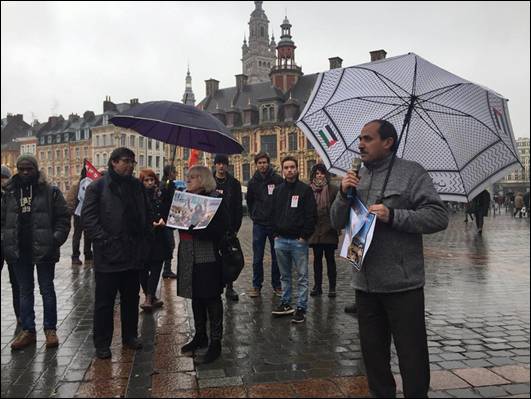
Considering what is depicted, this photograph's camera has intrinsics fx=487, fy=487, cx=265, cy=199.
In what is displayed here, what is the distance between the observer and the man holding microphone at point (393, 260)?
3.15 m

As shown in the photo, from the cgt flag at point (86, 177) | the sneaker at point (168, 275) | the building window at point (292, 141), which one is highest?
the building window at point (292, 141)

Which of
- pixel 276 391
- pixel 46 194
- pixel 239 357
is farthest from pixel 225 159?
pixel 276 391

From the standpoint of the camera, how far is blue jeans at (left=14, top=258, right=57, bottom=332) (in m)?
4.92

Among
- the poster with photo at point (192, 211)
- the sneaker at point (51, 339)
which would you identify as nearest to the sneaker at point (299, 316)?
the poster with photo at point (192, 211)

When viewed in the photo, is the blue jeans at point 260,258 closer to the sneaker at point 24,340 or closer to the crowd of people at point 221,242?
the crowd of people at point 221,242

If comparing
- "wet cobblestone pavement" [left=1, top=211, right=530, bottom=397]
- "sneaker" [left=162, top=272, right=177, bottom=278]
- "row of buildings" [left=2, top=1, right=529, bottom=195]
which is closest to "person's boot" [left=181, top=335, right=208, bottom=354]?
"wet cobblestone pavement" [left=1, top=211, right=530, bottom=397]

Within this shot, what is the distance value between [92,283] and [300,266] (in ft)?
13.5

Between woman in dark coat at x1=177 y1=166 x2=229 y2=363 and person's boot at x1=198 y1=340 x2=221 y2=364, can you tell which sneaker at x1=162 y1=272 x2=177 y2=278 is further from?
person's boot at x1=198 y1=340 x2=221 y2=364

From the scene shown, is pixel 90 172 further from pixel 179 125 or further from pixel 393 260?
pixel 393 260

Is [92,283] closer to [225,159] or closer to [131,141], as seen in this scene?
[225,159]

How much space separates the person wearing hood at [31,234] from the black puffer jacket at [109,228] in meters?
0.53

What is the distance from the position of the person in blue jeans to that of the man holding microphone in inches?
96.8

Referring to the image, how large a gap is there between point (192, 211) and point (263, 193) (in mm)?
2824

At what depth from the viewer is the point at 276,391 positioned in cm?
365
